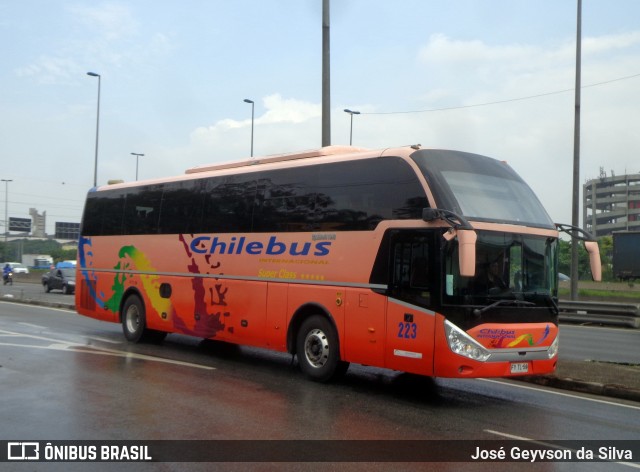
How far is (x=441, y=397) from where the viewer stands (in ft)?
32.8

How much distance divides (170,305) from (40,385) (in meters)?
4.58

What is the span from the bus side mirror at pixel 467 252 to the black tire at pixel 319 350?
2.82 meters

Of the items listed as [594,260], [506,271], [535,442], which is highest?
[594,260]

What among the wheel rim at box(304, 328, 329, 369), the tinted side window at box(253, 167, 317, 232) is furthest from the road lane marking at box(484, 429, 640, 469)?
the tinted side window at box(253, 167, 317, 232)

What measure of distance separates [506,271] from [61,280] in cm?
3461

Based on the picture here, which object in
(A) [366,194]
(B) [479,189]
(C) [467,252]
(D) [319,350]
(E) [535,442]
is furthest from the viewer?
(D) [319,350]

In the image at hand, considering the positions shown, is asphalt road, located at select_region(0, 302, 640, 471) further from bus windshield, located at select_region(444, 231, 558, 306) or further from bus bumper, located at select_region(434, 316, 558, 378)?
bus windshield, located at select_region(444, 231, 558, 306)

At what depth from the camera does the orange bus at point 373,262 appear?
9203mm

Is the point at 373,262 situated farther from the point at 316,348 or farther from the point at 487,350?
the point at 487,350

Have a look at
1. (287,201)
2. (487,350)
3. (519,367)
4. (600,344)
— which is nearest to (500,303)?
(487,350)

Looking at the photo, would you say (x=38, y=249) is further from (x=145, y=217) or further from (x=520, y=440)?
(x=520, y=440)

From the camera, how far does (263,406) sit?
28.8 feet

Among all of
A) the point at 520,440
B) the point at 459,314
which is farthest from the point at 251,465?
the point at 459,314

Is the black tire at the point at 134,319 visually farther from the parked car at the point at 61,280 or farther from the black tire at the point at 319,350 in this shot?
the parked car at the point at 61,280
